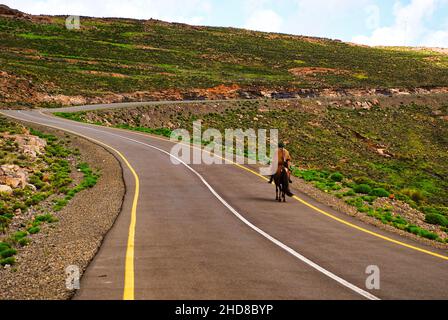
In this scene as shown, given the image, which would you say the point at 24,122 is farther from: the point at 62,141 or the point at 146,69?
the point at 146,69

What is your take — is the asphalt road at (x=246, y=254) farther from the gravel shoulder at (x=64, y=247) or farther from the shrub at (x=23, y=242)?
the shrub at (x=23, y=242)

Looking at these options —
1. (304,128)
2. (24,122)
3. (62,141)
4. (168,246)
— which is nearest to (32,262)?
(168,246)

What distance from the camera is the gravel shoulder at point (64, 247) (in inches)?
342

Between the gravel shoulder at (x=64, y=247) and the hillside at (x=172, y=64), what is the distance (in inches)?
1574

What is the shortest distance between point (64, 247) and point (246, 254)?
4865mm

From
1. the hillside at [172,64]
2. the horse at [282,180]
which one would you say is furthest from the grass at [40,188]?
the hillside at [172,64]

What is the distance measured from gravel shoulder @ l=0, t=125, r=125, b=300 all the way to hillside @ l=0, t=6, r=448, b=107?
39989 mm

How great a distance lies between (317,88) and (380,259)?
73.0 metres

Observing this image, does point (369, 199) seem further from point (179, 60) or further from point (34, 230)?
point (179, 60)

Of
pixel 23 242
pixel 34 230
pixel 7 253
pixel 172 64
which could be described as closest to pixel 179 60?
pixel 172 64

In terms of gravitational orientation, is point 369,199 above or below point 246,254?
below

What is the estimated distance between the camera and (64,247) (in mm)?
11680

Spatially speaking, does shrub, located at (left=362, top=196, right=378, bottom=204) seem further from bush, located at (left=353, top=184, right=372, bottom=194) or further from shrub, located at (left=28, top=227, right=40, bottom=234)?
shrub, located at (left=28, top=227, right=40, bottom=234)

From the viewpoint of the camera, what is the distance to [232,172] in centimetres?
2520
